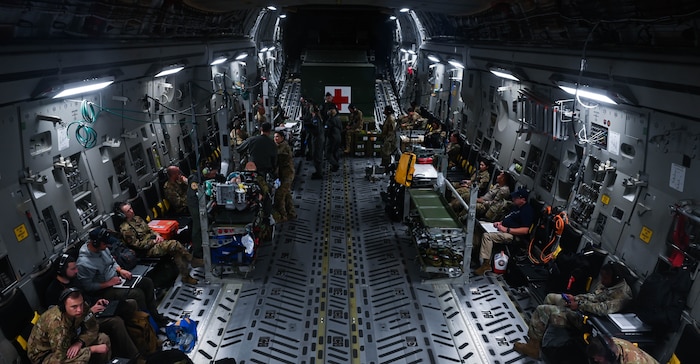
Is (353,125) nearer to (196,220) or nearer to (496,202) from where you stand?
(496,202)

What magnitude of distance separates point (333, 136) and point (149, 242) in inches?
257

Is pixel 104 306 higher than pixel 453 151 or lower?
lower

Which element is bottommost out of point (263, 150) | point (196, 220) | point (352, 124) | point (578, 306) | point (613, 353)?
point (578, 306)

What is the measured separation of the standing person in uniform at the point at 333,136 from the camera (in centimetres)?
1210

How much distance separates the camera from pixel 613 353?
4062 mm

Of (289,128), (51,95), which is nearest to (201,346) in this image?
(51,95)

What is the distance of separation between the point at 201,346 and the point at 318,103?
35.7 feet

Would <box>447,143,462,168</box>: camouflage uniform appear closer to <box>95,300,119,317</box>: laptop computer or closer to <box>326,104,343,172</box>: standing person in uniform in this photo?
<box>326,104,343,172</box>: standing person in uniform

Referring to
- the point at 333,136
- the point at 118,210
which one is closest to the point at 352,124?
the point at 333,136

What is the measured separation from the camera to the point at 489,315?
20.4 feet

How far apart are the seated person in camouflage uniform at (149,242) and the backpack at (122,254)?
22 cm

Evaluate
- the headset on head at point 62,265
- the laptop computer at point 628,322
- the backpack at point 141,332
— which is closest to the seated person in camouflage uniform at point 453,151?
the laptop computer at point 628,322

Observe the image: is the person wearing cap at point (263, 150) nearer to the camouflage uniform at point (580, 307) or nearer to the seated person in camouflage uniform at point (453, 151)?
the seated person in camouflage uniform at point (453, 151)

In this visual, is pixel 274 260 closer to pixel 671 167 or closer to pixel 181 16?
pixel 181 16
